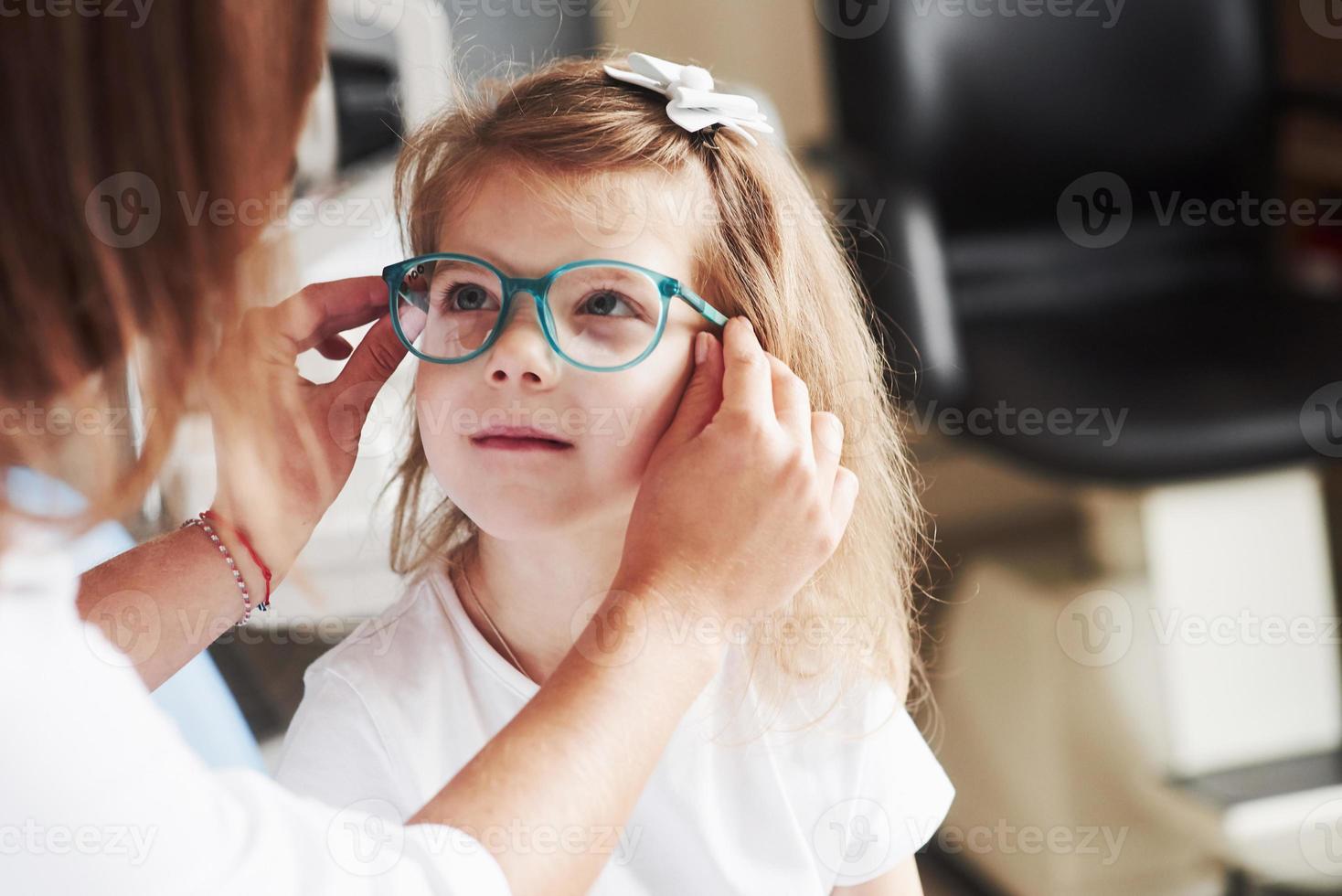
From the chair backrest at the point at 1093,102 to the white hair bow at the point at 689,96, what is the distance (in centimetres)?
104

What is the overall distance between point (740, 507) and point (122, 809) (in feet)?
0.90

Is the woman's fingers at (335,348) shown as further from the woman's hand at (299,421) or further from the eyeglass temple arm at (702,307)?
the eyeglass temple arm at (702,307)

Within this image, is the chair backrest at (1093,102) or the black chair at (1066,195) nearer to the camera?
the black chair at (1066,195)

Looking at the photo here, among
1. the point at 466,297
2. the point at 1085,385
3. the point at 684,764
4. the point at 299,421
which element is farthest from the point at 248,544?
the point at 1085,385

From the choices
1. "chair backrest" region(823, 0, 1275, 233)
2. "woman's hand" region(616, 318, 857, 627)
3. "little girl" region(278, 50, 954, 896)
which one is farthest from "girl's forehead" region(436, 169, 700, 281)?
"chair backrest" region(823, 0, 1275, 233)

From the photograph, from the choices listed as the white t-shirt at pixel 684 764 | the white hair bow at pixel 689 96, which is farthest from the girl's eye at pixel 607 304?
the white t-shirt at pixel 684 764

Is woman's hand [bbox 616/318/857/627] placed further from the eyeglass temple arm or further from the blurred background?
the blurred background

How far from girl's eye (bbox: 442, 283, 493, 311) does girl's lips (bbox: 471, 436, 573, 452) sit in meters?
0.07

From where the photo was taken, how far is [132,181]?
494 mm

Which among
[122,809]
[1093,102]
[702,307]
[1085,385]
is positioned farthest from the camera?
[1093,102]

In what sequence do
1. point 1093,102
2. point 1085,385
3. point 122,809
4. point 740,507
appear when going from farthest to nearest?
point 1093,102, point 1085,385, point 740,507, point 122,809

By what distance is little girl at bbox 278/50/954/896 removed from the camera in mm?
674

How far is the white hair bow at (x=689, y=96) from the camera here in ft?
2.33

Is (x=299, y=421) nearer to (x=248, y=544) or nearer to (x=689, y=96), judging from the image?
(x=248, y=544)
